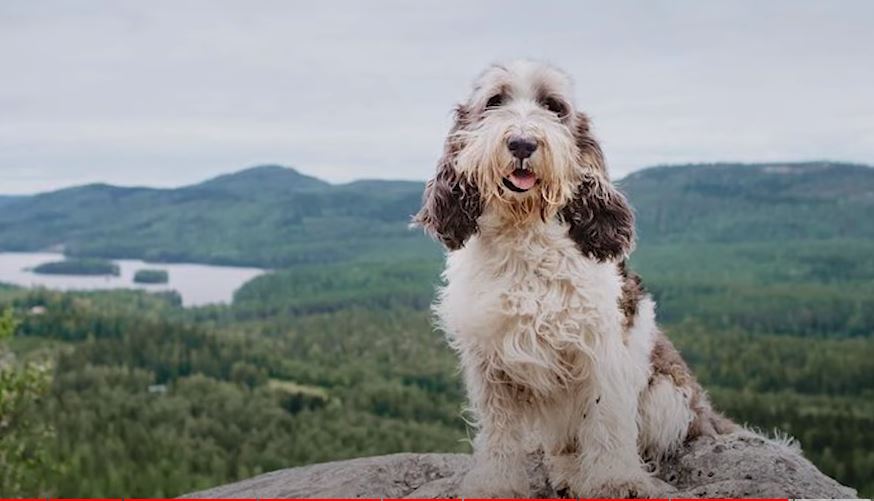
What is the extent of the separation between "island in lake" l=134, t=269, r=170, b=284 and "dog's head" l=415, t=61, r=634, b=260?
132815 mm

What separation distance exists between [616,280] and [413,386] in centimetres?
6771

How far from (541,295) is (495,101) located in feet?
3.46

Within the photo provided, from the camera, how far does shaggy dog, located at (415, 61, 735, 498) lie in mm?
5359

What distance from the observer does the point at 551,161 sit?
5.18 m

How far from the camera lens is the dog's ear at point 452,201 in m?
5.63

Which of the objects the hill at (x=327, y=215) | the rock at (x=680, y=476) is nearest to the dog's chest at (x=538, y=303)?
the rock at (x=680, y=476)

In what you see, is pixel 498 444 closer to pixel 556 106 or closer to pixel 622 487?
pixel 622 487

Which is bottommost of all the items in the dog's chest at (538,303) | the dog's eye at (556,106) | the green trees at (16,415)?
the green trees at (16,415)

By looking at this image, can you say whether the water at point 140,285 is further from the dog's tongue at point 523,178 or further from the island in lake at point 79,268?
the dog's tongue at point 523,178

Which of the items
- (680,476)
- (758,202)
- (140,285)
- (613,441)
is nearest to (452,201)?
(613,441)

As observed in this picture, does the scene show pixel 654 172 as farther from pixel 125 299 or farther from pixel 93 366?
pixel 93 366

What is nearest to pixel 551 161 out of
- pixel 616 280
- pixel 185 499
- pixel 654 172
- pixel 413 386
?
pixel 616 280

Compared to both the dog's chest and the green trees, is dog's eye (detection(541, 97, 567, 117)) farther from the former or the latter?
the green trees

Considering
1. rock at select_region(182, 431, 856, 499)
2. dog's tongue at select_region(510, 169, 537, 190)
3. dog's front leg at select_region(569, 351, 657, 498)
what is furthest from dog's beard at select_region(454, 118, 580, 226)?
rock at select_region(182, 431, 856, 499)
